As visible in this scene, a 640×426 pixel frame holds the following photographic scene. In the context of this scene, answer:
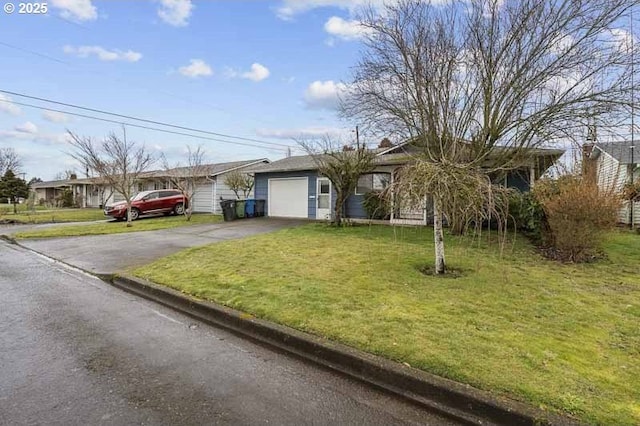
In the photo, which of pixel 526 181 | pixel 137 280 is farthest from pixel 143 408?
pixel 526 181

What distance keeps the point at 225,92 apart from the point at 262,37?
5836 millimetres

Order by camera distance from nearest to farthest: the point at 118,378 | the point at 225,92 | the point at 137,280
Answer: the point at 118,378
the point at 137,280
the point at 225,92

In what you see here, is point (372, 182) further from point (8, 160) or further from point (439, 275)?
point (8, 160)

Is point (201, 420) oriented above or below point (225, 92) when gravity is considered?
below

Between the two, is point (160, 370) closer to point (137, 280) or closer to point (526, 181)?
point (137, 280)

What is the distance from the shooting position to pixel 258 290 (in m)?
5.54

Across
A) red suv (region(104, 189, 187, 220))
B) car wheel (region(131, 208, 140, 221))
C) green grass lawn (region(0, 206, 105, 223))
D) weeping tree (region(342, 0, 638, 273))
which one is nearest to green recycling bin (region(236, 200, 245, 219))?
red suv (region(104, 189, 187, 220))

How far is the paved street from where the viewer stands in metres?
2.71

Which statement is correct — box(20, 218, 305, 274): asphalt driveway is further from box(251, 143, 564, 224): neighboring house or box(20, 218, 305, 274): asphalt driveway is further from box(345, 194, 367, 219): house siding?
box(345, 194, 367, 219): house siding

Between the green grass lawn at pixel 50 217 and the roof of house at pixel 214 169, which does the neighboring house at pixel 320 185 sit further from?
the green grass lawn at pixel 50 217

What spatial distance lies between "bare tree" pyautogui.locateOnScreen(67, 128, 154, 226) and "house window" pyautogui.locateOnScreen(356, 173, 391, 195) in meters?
10.6

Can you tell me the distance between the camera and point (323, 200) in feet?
56.8

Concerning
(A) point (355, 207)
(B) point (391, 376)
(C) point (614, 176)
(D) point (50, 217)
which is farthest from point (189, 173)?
(B) point (391, 376)

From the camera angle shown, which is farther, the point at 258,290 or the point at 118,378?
the point at 258,290
